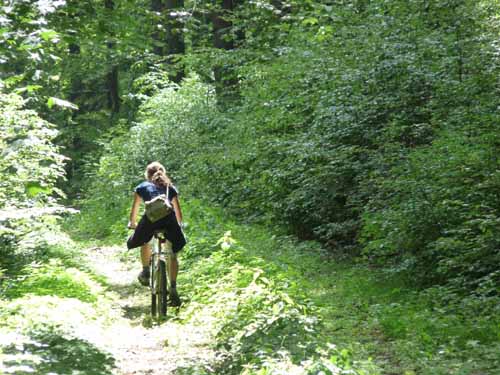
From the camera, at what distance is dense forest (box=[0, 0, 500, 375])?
704 cm

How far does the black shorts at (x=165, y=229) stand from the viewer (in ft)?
31.7

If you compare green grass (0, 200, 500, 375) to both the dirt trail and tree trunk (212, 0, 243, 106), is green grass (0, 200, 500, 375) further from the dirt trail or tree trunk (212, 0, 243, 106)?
tree trunk (212, 0, 243, 106)

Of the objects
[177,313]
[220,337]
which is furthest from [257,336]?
[177,313]

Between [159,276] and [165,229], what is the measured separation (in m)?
0.62

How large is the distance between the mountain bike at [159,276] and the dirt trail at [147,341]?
0.18 meters

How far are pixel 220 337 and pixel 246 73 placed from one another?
44.6 feet

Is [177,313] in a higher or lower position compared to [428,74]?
lower

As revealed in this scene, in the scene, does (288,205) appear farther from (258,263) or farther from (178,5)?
(178,5)

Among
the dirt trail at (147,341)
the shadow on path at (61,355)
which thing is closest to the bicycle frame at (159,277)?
the dirt trail at (147,341)

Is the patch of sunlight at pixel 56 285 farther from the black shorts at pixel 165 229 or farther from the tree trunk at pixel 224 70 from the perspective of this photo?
the tree trunk at pixel 224 70

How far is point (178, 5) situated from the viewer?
26750 millimetres

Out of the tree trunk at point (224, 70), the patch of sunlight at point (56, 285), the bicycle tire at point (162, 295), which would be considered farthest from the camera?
the tree trunk at point (224, 70)

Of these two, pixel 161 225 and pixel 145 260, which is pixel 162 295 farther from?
pixel 145 260

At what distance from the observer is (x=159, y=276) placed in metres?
9.44
